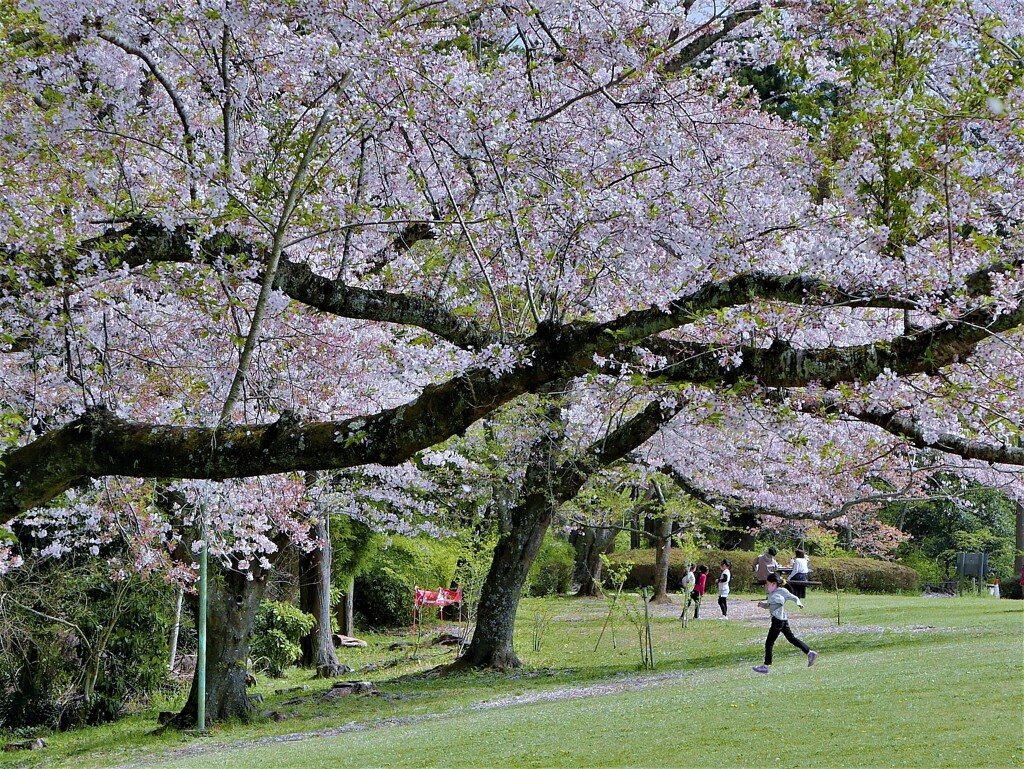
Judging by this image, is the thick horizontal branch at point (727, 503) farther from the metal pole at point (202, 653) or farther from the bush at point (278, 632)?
the metal pole at point (202, 653)

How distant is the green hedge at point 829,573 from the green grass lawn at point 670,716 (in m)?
13.7

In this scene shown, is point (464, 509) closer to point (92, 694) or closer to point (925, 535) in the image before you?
point (92, 694)

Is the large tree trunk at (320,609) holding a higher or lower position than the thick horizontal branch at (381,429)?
lower

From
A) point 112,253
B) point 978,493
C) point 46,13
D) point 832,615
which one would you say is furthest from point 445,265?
point 978,493

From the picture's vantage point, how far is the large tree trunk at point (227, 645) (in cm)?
1212

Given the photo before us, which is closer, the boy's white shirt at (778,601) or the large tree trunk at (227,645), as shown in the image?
the boy's white shirt at (778,601)

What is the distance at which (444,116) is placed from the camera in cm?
612

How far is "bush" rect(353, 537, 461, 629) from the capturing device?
2392cm

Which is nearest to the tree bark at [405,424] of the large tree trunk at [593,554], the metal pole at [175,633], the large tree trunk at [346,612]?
the metal pole at [175,633]

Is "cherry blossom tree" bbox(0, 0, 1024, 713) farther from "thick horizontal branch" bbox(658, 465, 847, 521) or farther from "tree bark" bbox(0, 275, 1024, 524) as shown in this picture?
"thick horizontal branch" bbox(658, 465, 847, 521)

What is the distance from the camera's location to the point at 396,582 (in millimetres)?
25547

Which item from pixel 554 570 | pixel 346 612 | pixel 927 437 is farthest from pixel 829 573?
pixel 927 437

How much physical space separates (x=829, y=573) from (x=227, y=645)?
24044mm

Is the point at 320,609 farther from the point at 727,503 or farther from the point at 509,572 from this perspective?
the point at 727,503
